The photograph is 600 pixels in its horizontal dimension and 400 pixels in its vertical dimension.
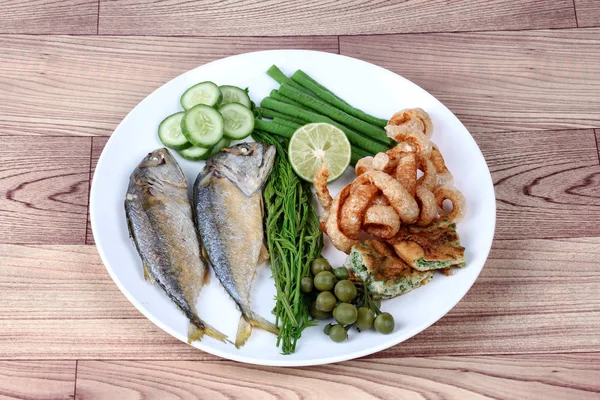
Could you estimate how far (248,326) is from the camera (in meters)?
3.06

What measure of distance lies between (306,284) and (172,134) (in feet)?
3.55

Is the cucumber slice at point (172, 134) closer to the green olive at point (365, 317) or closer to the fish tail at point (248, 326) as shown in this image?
the fish tail at point (248, 326)

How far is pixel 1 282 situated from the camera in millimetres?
3396

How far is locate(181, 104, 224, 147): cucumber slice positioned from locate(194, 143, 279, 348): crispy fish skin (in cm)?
10

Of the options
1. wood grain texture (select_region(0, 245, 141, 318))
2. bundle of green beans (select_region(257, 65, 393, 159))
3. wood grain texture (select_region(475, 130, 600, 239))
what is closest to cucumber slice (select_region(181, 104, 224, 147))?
bundle of green beans (select_region(257, 65, 393, 159))

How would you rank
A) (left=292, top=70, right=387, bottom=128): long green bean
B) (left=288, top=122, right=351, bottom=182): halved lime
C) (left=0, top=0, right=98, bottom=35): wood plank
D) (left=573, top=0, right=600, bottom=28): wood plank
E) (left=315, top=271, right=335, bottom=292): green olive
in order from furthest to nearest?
(left=573, top=0, right=600, bottom=28): wood plank
(left=0, top=0, right=98, bottom=35): wood plank
(left=292, top=70, right=387, bottom=128): long green bean
(left=288, top=122, right=351, bottom=182): halved lime
(left=315, top=271, right=335, bottom=292): green olive

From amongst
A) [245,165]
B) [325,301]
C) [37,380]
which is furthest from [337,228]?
[37,380]

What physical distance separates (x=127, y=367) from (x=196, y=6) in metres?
2.27

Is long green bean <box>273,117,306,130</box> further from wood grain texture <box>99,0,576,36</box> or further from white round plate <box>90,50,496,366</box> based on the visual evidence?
wood grain texture <box>99,0,576,36</box>

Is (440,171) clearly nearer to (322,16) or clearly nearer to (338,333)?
(338,333)

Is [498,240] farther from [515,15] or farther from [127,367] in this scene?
[127,367]

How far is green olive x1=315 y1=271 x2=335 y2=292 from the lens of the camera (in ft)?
10.1

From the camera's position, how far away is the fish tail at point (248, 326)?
3039mm

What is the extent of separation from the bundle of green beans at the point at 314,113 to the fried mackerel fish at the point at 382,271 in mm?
600
